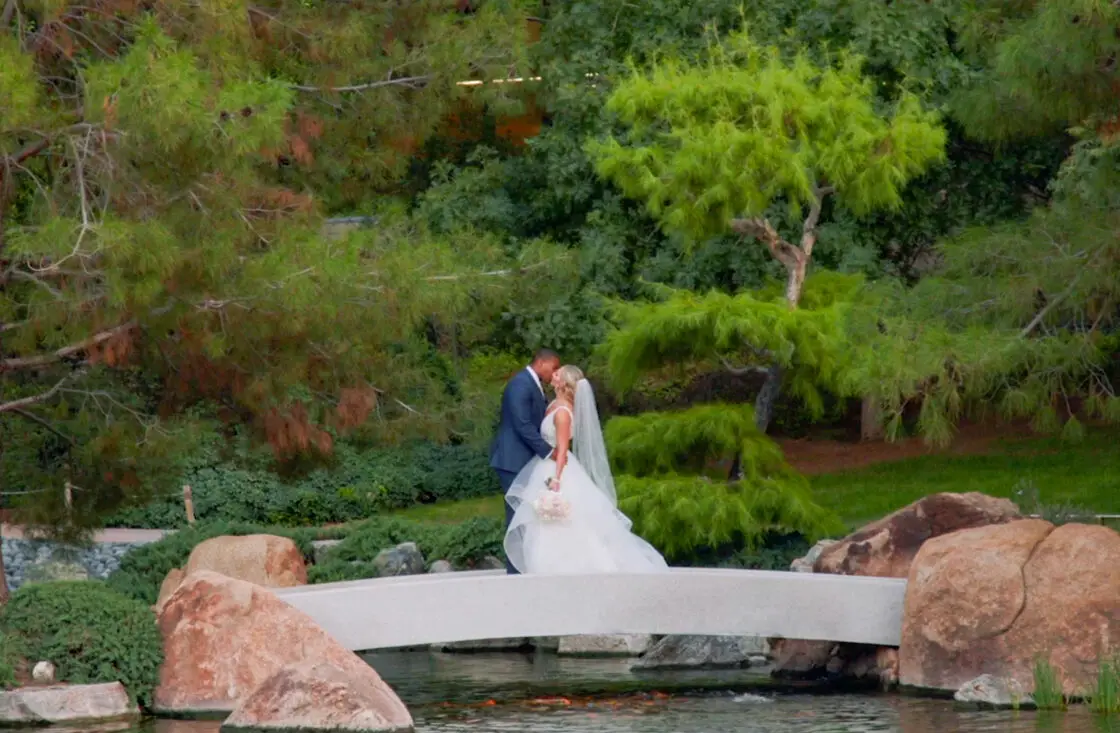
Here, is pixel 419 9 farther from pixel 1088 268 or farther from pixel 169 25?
pixel 1088 268

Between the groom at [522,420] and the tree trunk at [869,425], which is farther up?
the groom at [522,420]

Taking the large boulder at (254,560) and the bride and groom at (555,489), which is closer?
the bride and groom at (555,489)

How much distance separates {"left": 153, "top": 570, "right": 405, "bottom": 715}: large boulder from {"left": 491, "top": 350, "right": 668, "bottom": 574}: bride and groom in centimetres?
200

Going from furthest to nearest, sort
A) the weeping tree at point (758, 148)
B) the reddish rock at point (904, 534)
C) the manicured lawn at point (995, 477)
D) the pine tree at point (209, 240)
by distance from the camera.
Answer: the manicured lawn at point (995, 477)
the weeping tree at point (758, 148)
the reddish rock at point (904, 534)
the pine tree at point (209, 240)

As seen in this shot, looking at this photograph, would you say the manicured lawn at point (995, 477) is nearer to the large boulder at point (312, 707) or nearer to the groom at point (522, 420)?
the groom at point (522, 420)

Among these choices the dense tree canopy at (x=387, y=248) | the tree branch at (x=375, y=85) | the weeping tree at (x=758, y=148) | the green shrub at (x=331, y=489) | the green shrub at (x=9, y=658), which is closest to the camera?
the green shrub at (x=9, y=658)

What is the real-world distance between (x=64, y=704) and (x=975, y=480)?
15.2 m

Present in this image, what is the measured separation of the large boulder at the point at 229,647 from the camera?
1186 cm

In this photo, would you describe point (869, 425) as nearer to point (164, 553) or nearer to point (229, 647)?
point (164, 553)

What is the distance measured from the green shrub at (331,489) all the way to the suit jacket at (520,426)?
1064 cm

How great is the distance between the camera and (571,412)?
13.7 meters

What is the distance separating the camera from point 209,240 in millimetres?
12422

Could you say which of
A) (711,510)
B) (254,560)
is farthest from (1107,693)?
(254,560)

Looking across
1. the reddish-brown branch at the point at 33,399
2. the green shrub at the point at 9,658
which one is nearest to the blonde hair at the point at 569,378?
the reddish-brown branch at the point at 33,399
